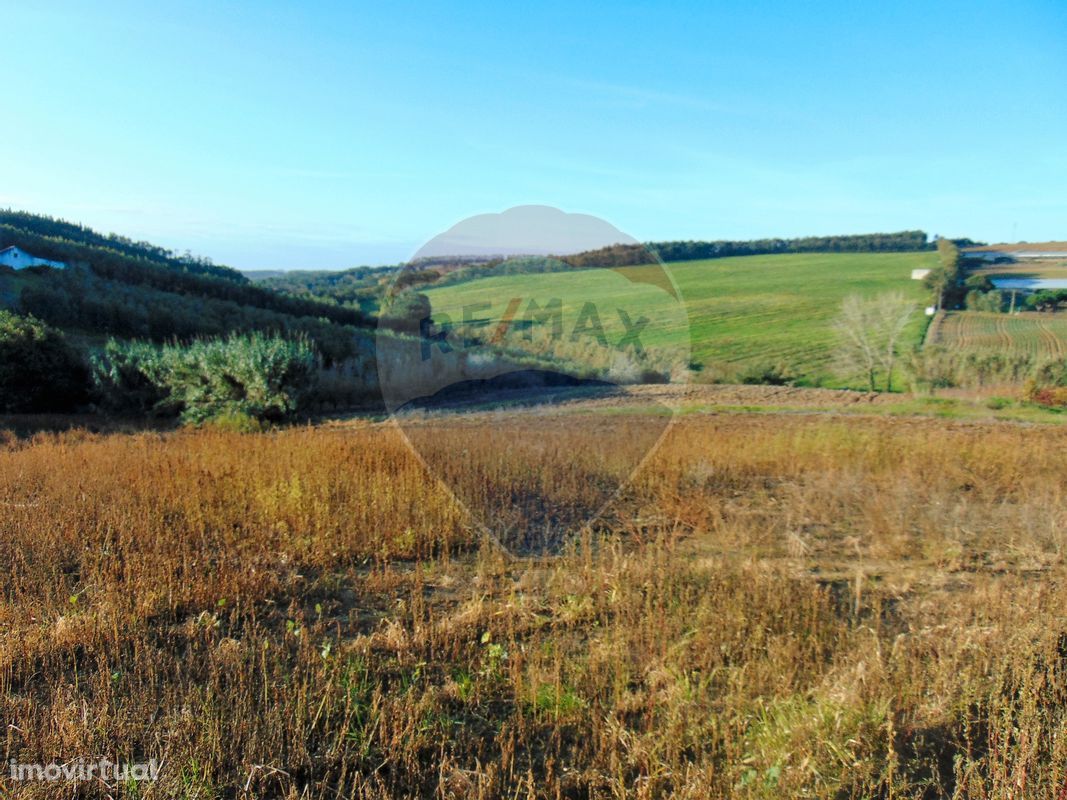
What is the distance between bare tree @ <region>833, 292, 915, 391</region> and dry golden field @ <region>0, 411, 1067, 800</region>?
88.1 feet

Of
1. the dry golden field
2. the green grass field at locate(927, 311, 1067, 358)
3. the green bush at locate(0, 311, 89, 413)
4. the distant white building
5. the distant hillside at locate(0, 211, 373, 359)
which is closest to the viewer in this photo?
the dry golden field

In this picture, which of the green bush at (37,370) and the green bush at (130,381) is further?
the green bush at (130,381)

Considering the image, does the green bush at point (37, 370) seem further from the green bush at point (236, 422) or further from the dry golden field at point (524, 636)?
the dry golden field at point (524, 636)

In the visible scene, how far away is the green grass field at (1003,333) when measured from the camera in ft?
95.0

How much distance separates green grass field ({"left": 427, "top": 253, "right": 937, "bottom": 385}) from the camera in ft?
33.3

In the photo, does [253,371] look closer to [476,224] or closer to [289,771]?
[476,224]

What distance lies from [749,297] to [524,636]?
183 ft

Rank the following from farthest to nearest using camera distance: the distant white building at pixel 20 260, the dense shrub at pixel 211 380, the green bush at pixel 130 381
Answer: the distant white building at pixel 20 260
the green bush at pixel 130 381
the dense shrub at pixel 211 380

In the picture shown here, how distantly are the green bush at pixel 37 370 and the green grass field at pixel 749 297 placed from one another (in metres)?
10.1

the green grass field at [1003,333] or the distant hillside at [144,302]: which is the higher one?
the distant hillside at [144,302]

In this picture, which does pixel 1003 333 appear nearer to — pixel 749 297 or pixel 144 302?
pixel 749 297

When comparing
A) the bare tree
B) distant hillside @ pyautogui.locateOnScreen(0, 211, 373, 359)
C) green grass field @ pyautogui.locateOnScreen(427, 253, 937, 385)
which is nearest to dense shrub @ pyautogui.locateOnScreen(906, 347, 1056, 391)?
the bare tree

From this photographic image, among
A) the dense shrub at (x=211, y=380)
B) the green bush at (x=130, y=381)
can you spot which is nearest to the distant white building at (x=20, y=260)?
the green bush at (x=130, y=381)

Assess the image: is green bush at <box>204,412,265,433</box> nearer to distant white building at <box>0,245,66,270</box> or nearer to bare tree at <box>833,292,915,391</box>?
distant white building at <box>0,245,66,270</box>
